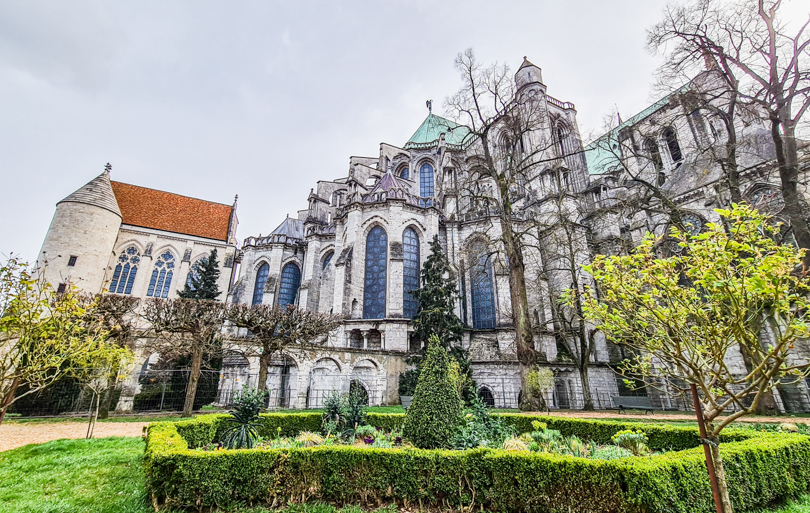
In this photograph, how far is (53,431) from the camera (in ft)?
36.2

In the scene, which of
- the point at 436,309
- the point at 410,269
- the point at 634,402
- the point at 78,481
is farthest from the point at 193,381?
the point at 634,402

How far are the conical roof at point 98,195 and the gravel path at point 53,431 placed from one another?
17.9 meters

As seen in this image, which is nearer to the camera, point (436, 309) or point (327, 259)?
point (436, 309)

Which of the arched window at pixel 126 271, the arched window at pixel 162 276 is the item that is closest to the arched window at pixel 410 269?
the arched window at pixel 162 276

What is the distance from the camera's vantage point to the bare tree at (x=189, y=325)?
13555mm

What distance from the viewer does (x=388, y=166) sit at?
32.6 m

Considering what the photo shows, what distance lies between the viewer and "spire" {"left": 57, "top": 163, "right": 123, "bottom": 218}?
25578 mm

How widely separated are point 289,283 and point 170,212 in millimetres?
13259

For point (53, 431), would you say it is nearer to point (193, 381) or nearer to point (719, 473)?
point (193, 381)

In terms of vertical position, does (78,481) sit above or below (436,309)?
below

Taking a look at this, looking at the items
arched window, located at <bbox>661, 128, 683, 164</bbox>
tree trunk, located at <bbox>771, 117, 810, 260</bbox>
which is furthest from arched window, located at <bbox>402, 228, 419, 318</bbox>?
arched window, located at <bbox>661, 128, 683, 164</bbox>

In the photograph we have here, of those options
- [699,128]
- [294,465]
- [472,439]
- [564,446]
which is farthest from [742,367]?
[294,465]

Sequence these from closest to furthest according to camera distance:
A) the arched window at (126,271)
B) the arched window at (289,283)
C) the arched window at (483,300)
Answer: the arched window at (483,300) → the arched window at (126,271) → the arched window at (289,283)

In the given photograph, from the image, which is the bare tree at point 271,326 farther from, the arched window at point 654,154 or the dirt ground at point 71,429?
the arched window at point 654,154
